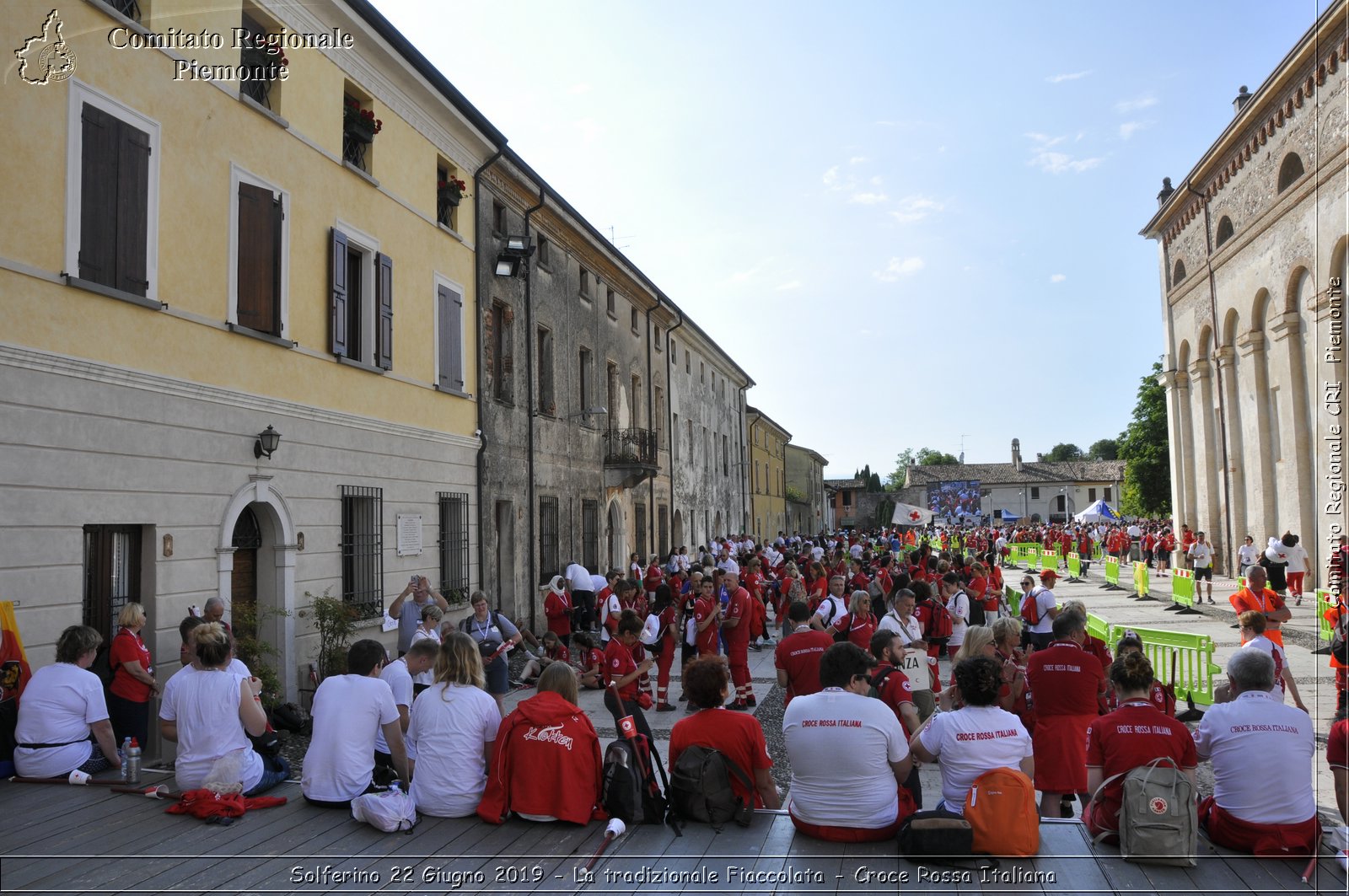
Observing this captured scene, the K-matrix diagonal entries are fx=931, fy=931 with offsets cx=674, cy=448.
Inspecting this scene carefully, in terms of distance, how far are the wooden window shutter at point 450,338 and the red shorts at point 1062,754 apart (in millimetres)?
12115

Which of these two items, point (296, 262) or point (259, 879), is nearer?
point (259, 879)

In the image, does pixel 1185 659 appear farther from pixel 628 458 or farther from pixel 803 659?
pixel 628 458

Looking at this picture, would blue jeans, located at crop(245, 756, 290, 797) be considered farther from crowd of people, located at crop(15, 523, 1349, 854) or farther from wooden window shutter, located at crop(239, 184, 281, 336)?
wooden window shutter, located at crop(239, 184, 281, 336)

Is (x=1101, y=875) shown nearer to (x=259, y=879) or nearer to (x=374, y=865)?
(x=374, y=865)

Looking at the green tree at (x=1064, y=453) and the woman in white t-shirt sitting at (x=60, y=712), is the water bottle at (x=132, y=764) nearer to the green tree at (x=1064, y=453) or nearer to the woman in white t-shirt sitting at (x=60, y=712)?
the woman in white t-shirt sitting at (x=60, y=712)

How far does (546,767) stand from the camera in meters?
5.77

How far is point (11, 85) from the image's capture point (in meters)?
8.10

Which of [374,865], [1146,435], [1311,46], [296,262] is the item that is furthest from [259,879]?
[1146,435]

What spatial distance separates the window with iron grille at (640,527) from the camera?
2845cm

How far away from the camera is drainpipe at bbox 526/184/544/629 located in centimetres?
1973

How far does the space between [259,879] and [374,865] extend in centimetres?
58

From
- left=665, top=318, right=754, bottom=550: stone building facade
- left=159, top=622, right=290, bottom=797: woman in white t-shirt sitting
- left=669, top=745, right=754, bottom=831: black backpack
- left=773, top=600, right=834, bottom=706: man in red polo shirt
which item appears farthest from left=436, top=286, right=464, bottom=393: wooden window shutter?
left=665, top=318, right=754, bottom=550: stone building facade

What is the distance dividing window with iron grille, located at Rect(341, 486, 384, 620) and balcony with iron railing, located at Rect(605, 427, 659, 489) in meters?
Answer: 11.6

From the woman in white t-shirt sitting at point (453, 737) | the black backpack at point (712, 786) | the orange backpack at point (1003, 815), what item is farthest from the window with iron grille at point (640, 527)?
the orange backpack at point (1003, 815)
